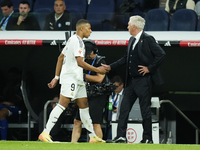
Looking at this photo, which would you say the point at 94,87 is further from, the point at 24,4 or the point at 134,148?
the point at 24,4

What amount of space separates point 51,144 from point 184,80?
5.31 metres

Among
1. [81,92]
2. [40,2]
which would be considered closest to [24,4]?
[40,2]

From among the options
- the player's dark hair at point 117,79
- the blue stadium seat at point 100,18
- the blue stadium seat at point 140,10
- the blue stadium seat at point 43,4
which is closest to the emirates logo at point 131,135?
the player's dark hair at point 117,79

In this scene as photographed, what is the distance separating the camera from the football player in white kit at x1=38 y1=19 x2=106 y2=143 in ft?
19.7

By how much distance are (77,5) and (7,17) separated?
4.63 feet

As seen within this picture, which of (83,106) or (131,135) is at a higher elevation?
(83,106)

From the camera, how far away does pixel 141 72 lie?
6.38 metres

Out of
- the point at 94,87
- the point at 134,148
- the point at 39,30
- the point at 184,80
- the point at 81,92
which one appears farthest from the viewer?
the point at 184,80

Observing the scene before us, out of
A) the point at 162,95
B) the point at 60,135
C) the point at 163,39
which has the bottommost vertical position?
the point at 60,135

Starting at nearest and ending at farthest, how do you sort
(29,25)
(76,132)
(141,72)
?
(141,72)
(76,132)
(29,25)

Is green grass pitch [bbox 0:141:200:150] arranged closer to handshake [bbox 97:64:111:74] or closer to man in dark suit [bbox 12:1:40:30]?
handshake [bbox 97:64:111:74]

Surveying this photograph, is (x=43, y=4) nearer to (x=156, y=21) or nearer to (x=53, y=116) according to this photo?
(x=156, y=21)

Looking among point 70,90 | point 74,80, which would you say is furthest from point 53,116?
point 74,80

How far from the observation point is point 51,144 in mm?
5508
